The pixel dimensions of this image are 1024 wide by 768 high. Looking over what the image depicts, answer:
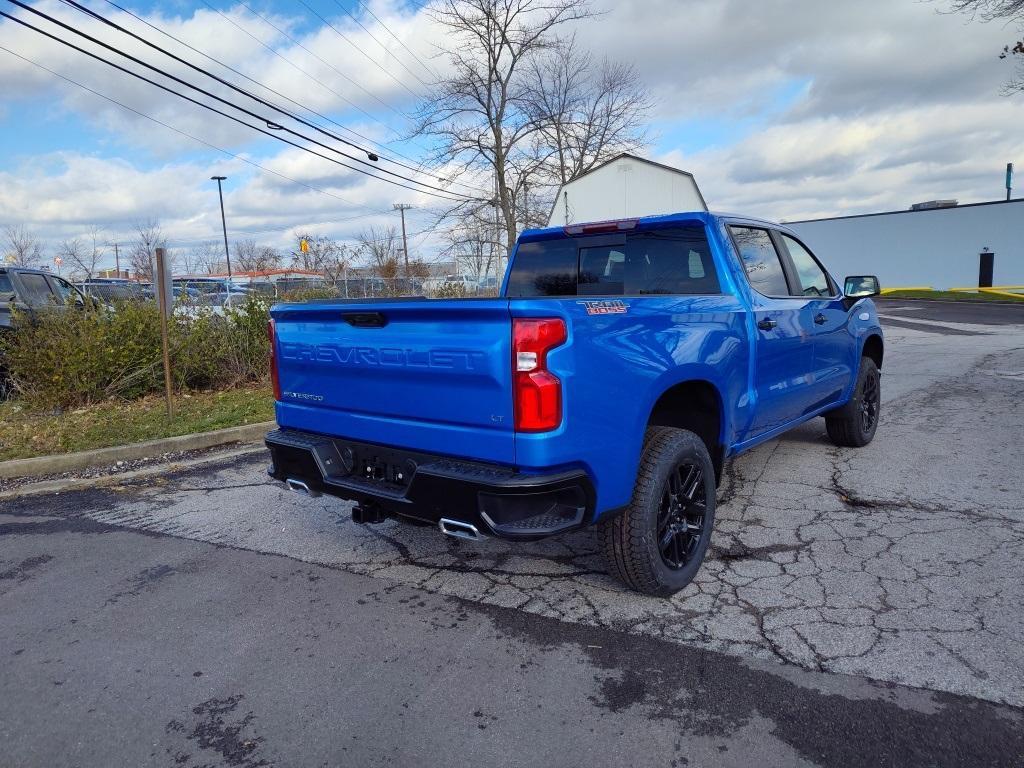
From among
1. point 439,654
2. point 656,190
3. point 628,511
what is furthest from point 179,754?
point 656,190

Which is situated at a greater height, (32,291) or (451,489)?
(32,291)

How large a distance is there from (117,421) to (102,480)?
6.52 ft

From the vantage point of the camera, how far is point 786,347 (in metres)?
4.52

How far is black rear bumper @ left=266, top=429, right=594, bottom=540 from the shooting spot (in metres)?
2.80

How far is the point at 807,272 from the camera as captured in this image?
17.6ft

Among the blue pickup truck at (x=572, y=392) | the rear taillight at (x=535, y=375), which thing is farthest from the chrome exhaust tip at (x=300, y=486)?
the rear taillight at (x=535, y=375)

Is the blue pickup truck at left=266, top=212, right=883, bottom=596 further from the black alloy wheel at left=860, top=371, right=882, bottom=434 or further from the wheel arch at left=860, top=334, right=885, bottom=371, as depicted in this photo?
the wheel arch at left=860, top=334, right=885, bottom=371

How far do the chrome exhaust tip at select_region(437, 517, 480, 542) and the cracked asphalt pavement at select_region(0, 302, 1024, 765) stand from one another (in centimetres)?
54

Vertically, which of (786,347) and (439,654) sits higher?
(786,347)

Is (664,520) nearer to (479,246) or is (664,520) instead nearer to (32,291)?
(32,291)

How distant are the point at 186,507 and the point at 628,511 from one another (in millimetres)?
3639

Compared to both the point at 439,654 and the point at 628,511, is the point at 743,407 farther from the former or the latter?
the point at 439,654

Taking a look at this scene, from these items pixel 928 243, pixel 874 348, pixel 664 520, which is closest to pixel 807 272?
pixel 874 348

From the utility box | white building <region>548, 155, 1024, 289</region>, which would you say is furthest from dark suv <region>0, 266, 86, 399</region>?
white building <region>548, 155, 1024, 289</region>
